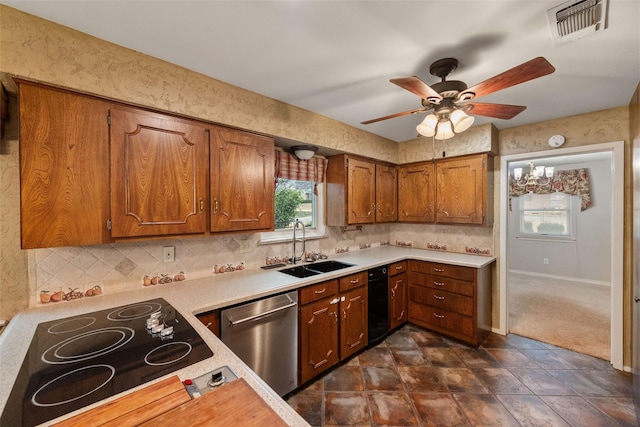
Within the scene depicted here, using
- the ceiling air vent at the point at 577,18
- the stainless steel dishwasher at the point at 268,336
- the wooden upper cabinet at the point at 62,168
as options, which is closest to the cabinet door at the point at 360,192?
the stainless steel dishwasher at the point at 268,336

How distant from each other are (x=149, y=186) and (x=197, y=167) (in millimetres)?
325

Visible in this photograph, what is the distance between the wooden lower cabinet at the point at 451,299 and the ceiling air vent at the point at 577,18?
6.77 ft

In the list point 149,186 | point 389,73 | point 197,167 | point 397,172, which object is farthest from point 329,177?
point 149,186

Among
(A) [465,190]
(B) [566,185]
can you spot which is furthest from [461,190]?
(B) [566,185]

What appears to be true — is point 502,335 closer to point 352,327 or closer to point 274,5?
point 352,327

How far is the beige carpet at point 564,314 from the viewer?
→ 2.88m

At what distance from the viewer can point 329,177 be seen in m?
3.16

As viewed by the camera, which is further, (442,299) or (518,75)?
(442,299)

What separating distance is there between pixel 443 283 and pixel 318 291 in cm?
162

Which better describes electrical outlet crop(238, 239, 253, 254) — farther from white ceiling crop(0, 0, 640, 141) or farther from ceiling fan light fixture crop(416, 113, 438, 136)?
ceiling fan light fixture crop(416, 113, 438, 136)

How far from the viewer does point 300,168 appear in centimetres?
286

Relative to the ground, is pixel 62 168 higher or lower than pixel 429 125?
lower

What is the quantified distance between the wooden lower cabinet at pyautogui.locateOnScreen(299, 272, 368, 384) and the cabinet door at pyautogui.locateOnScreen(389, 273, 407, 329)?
0.49 m

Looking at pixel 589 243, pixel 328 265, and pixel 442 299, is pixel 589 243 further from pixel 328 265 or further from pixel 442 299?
pixel 328 265
